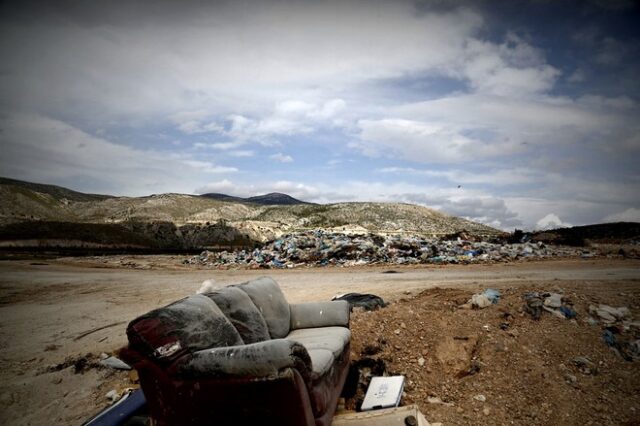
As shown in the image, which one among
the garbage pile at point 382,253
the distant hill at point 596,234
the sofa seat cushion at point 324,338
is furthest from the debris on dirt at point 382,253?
the sofa seat cushion at point 324,338

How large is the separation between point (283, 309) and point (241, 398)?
220 cm

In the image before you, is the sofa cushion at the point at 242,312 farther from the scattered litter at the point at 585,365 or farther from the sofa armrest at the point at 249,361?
the scattered litter at the point at 585,365

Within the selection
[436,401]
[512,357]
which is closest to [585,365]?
[512,357]

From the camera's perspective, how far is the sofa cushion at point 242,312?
3316 millimetres

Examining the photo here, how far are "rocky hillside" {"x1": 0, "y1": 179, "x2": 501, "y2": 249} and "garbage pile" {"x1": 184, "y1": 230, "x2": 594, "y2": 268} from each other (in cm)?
2132

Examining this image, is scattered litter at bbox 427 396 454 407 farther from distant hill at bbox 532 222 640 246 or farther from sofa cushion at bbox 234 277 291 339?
distant hill at bbox 532 222 640 246

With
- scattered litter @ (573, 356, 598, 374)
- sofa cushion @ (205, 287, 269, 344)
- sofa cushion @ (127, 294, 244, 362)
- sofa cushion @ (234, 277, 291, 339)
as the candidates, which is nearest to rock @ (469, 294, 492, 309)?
scattered litter @ (573, 356, 598, 374)

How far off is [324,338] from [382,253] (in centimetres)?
1371

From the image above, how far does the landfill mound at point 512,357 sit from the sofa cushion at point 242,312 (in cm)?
142

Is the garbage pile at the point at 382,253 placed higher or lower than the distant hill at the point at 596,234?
lower

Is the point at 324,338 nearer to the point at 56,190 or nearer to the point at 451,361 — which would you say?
the point at 451,361

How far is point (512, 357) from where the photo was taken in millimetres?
4379

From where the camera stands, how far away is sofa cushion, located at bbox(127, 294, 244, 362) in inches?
92.6

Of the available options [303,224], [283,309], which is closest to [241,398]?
A: [283,309]
